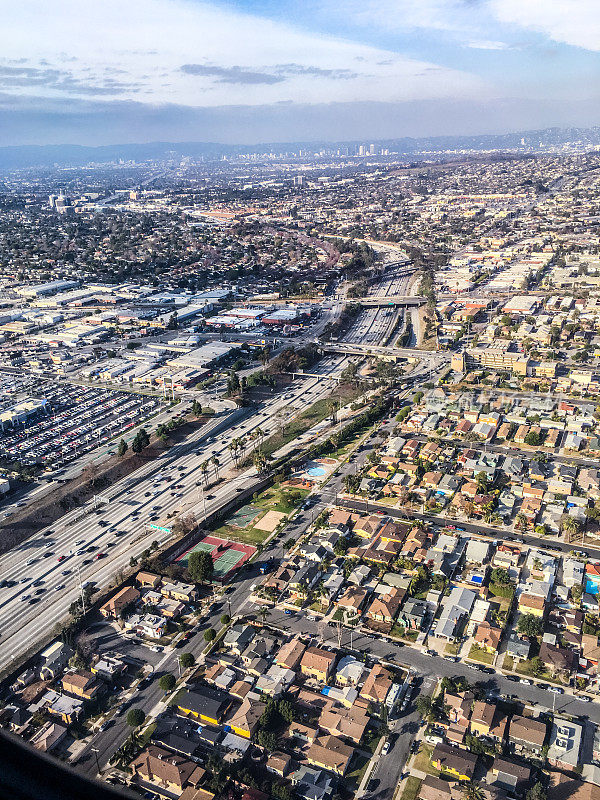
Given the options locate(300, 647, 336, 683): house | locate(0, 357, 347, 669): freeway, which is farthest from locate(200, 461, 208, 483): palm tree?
locate(300, 647, 336, 683): house

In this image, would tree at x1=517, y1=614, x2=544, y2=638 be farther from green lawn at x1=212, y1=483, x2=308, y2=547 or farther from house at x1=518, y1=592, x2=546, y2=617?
green lawn at x1=212, y1=483, x2=308, y2=547

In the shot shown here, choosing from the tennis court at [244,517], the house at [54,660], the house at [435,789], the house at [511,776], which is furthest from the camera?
the tennis court at [244,517]

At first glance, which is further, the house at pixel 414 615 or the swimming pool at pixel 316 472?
the swimming pool at pixel 316 472

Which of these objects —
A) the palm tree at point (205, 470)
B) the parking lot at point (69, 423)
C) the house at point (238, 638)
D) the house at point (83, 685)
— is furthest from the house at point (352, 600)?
the parking lot at point (69, 423)

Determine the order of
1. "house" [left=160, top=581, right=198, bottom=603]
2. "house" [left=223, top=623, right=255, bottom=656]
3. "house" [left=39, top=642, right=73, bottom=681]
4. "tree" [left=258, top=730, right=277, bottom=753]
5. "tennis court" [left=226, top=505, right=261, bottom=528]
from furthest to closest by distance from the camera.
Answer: "tennis court" [left=226, top=505, right=261, bottom=528]
"house" [left=160, top=581, right=198, bottom=603]
"house" [left=223, top=623, right=255, bottom=656]
"house" [left=39, top=642, right=73, bottom=681]
"tree" [left=258, top=730, right=277, bottom=753]

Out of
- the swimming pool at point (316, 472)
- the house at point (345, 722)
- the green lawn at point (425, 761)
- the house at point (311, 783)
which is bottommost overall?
the house at point (311, 783)

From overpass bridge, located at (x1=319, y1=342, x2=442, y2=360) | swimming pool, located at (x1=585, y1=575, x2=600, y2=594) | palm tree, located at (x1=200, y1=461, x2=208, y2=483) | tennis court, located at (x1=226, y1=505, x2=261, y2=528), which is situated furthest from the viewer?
overpass bridge, located at (x1=319, y1=342, x2=442, y2=360)

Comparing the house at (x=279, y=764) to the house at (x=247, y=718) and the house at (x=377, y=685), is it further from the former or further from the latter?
the house at (x=377, y=685)
